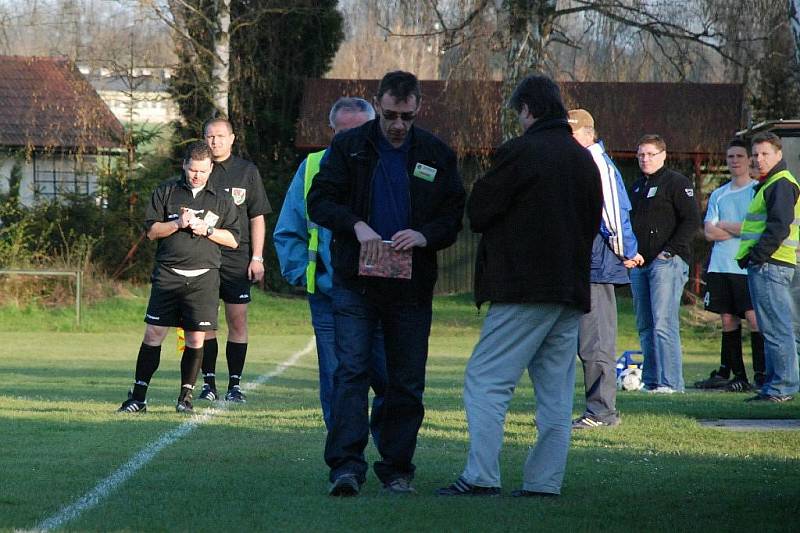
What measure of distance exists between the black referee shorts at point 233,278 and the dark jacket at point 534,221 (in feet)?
16.2

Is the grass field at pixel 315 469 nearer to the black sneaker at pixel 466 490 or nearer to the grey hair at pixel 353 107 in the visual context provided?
the black sneaker at pixel 466 490

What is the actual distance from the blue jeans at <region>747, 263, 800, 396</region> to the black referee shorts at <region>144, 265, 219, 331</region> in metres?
Answer: 4.61

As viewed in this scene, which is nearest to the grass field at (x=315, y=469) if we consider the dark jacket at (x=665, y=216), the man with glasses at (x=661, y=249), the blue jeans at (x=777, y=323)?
the blue jeans at (x=777, y=323)

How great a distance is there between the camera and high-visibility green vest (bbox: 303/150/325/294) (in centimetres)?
679

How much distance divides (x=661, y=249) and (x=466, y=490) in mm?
5949

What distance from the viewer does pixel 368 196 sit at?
6172 millimetres

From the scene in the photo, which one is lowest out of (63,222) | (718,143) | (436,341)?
(436,341)

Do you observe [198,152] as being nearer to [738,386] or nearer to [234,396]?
[234,396]

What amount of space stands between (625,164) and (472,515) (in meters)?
27.1

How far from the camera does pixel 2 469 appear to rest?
657cm

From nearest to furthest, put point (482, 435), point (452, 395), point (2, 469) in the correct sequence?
point (482, 435) → point (2, 469) → point (452, 395)

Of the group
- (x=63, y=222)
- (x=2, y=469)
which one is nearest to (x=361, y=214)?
(x=2, y=469)

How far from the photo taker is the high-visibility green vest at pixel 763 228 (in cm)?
1050

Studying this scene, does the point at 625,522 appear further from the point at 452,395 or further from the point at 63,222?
the point at 63,222
